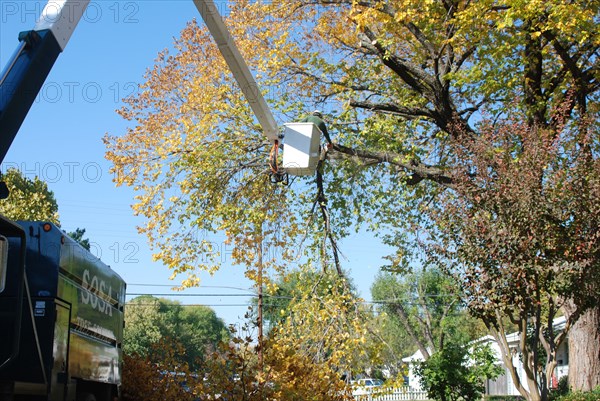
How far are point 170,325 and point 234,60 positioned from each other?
240 ft

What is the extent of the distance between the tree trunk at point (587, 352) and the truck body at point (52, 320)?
11.9 m

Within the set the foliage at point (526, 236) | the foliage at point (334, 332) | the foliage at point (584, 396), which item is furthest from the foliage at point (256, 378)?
the foliage at point (584, 396)

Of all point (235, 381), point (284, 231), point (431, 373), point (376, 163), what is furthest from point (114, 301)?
point (431, 373)

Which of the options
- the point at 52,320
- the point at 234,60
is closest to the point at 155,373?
the point at 52,320

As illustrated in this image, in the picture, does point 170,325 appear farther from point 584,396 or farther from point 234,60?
point 234,60

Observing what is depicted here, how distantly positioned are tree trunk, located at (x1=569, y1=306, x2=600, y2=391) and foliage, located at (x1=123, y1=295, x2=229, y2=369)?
3573 cm

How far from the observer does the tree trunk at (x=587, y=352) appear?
17359 millimetres

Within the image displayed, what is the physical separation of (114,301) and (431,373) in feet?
44.8

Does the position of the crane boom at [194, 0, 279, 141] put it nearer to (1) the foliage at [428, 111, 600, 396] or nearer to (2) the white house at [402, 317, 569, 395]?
(1) the foliage at [428, 111, 600, 396]

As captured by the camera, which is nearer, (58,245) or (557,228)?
(58,245)

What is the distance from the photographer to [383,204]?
21.0 metres

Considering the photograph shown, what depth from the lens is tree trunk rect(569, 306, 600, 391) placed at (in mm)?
17359

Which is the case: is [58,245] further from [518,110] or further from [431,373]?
[431,373]

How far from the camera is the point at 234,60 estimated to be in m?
9.15
